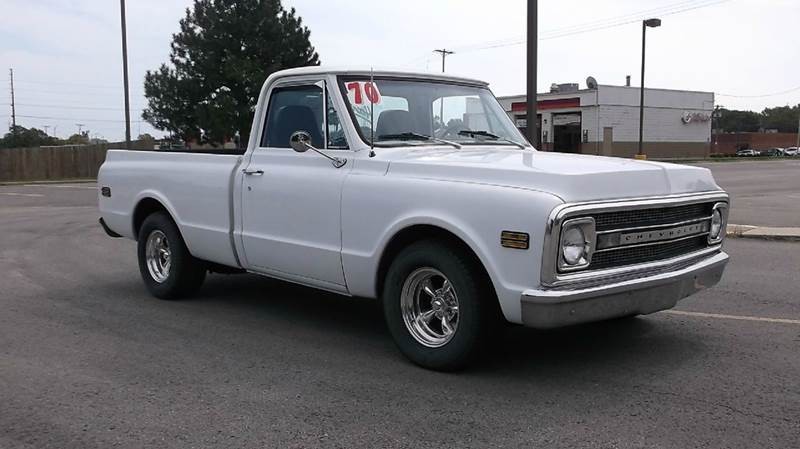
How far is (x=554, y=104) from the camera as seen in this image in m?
58.5

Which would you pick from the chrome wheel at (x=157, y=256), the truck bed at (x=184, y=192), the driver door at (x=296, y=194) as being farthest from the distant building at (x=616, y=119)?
the driver door at (x=296, y=194)

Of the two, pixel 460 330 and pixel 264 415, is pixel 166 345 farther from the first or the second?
pixel 460 330

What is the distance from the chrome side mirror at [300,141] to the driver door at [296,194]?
15cm

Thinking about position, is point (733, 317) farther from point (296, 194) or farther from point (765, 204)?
point (765, 204)

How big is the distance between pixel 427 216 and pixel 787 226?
975 centimetres

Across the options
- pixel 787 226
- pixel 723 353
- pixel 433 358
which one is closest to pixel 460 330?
pixel 433 358

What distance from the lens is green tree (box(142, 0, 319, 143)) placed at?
37.8m

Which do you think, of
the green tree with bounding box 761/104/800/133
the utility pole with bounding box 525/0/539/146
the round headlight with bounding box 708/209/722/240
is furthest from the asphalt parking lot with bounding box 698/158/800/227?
the green tree with bounding box 761/104/800/133

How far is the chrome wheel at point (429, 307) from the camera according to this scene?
4711 millimetres

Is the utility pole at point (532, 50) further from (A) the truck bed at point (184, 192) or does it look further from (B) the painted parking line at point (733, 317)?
(A) the truck bed at point (184, 192)

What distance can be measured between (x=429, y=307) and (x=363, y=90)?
1751 mm

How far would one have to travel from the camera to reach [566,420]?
3955 mm

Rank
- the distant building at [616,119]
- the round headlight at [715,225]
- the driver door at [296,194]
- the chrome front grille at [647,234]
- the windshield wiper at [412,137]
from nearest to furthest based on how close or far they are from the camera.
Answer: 1. the chrome front grille at [647,234]
2. the round headlight at [715,225]
3. the driver door at [296,194]
4. the windshield wiper at [412,137]
5. the distant building at [616,119]

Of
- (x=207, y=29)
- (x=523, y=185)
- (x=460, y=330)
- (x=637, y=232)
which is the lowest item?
(x=460, y=330)
